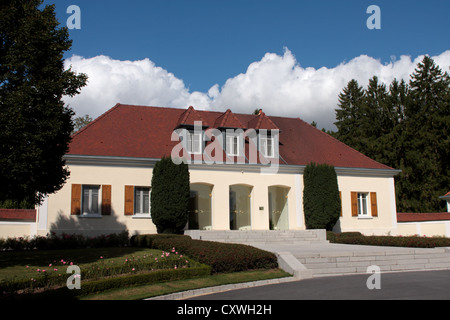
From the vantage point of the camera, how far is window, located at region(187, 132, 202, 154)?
25.4m

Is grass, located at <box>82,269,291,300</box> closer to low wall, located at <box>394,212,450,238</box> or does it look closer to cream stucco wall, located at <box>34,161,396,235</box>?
cream stucco wall, located at <box>34,161,396,235</box>

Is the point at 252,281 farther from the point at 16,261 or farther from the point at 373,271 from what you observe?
the point at 16,261

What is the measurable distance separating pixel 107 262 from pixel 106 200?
32.5ft

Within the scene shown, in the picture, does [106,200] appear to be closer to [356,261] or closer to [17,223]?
[17,223]


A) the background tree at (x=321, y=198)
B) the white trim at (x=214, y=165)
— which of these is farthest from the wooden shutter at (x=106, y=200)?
the background tree at (x=321, y=198)

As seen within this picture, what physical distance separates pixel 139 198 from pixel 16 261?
10.0 metres

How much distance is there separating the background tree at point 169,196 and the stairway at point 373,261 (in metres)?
9.31

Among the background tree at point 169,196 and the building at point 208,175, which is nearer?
the background tree at point 169,196

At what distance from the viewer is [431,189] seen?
40312 millimetres

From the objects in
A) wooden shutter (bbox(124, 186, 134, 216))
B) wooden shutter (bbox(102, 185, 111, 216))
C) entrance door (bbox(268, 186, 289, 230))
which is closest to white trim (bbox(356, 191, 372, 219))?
entrance door (bbox(268, 186, 289, 230))

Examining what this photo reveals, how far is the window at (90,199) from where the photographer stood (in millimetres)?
22797

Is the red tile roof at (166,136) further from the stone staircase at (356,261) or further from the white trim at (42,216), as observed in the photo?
the stone staircase at (356,261)

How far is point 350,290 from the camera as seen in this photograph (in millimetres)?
10328

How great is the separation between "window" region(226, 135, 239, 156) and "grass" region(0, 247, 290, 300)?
441 inches
